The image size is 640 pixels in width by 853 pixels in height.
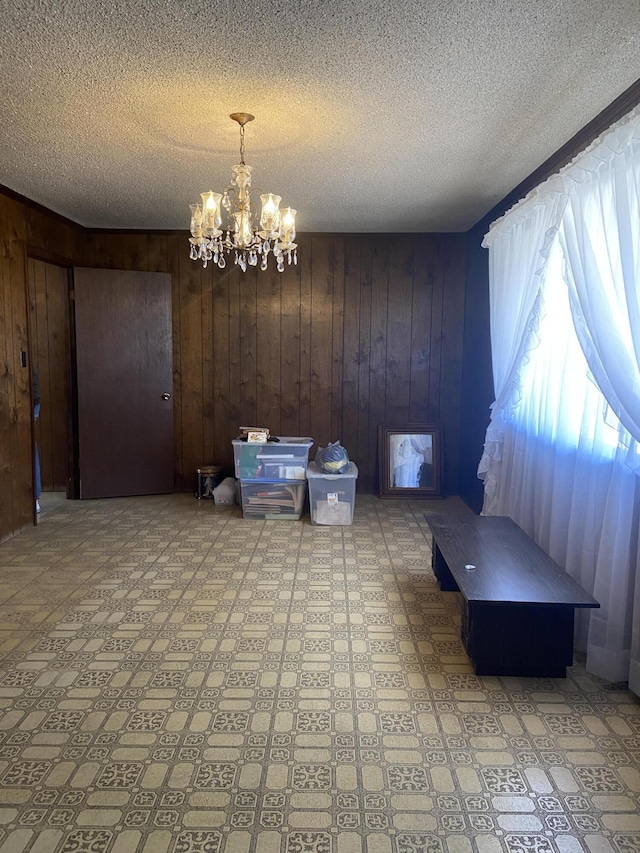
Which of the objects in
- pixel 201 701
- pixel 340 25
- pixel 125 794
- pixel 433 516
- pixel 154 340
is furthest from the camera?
pixel 154 340

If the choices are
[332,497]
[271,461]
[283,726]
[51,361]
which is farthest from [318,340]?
[283,726]

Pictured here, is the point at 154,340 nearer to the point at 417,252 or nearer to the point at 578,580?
the point at 417,252

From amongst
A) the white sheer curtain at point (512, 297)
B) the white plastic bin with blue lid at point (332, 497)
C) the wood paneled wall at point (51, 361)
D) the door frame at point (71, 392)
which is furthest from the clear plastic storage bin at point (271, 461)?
the wood paneled wall at point (51, 361)

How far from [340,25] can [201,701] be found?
246 centimetres

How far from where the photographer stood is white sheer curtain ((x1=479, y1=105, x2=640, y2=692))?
89.8 inches

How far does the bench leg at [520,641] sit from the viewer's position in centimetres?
238

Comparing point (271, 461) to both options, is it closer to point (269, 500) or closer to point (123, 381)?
point (269, 500)

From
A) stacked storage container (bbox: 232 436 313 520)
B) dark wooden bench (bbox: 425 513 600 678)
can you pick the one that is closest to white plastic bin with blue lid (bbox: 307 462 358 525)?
stacked storage container (bbox: 232 436 313 520)

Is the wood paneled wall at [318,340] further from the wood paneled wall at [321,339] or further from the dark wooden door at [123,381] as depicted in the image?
the dark wooden door at [123,381]

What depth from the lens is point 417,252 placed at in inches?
205

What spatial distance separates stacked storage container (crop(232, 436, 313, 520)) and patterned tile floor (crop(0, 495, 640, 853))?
111 centimetres

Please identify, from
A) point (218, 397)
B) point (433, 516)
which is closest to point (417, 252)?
point (218, 397)

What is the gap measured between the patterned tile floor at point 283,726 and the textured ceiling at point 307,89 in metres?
2.41

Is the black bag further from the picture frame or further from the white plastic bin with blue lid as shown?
the picture frame
